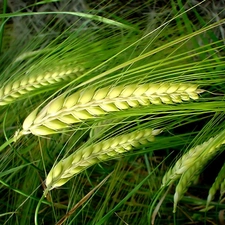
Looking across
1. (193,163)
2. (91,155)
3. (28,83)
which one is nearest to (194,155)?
(193,163)

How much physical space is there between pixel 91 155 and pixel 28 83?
19 cm

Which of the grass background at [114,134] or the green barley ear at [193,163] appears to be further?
the grass background at [114,134]

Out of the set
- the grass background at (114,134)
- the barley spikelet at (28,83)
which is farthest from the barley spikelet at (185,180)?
the barley spikelet at (28,83)

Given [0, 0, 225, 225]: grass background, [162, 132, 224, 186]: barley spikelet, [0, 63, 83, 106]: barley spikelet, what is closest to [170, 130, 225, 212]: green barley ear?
[162, 132, 224, 186]: barley spikelet

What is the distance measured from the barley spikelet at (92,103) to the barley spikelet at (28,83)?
0.54 feet

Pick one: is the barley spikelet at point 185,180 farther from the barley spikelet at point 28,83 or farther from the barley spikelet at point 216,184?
the barley spikelet at point 28,83

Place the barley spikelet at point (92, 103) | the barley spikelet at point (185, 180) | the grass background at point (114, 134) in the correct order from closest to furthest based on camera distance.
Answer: the barley spikelet at point (92, 103), the barley spikelet at point (185, 180), the grass background at point (114, 134)

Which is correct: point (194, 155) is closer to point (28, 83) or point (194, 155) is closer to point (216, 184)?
point (216, 184)

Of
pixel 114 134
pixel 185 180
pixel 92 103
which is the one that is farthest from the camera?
pixel 114 134

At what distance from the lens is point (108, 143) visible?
0.56 metres

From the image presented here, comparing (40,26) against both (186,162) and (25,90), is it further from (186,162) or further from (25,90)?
(186,162)

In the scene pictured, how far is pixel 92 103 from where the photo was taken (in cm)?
48

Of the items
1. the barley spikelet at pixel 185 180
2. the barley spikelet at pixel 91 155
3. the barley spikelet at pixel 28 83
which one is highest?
the barley spikelet at pixel 28 83

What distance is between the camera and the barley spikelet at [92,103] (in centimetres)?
46
